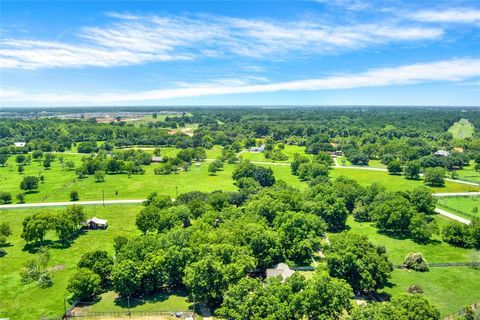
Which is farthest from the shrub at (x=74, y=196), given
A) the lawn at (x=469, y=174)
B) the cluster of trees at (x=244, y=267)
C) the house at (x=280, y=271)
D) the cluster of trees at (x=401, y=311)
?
the lawn at (x=469, y=174)

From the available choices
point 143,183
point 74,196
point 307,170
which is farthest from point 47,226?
point 307,170

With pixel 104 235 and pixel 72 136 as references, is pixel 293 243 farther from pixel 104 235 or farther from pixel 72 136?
pixel 72 136

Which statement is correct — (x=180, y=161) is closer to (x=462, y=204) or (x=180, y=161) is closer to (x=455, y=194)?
(x=455, y=194)

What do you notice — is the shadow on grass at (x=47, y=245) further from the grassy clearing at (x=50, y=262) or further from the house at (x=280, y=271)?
the house at (x=280, y=271)

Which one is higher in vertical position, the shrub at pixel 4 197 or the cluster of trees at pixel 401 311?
the cluster of trees at pixel 401 311

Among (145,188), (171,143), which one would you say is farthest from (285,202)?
(171,143)

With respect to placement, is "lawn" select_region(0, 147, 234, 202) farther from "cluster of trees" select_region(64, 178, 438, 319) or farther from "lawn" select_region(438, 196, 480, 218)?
"lawn" select_region(438, 196, 480, 218)

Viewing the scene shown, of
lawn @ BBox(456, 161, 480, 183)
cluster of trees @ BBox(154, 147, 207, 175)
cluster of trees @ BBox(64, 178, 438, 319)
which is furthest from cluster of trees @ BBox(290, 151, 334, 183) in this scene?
cluster of trees @ BBox(64, 178, 438, 319)
